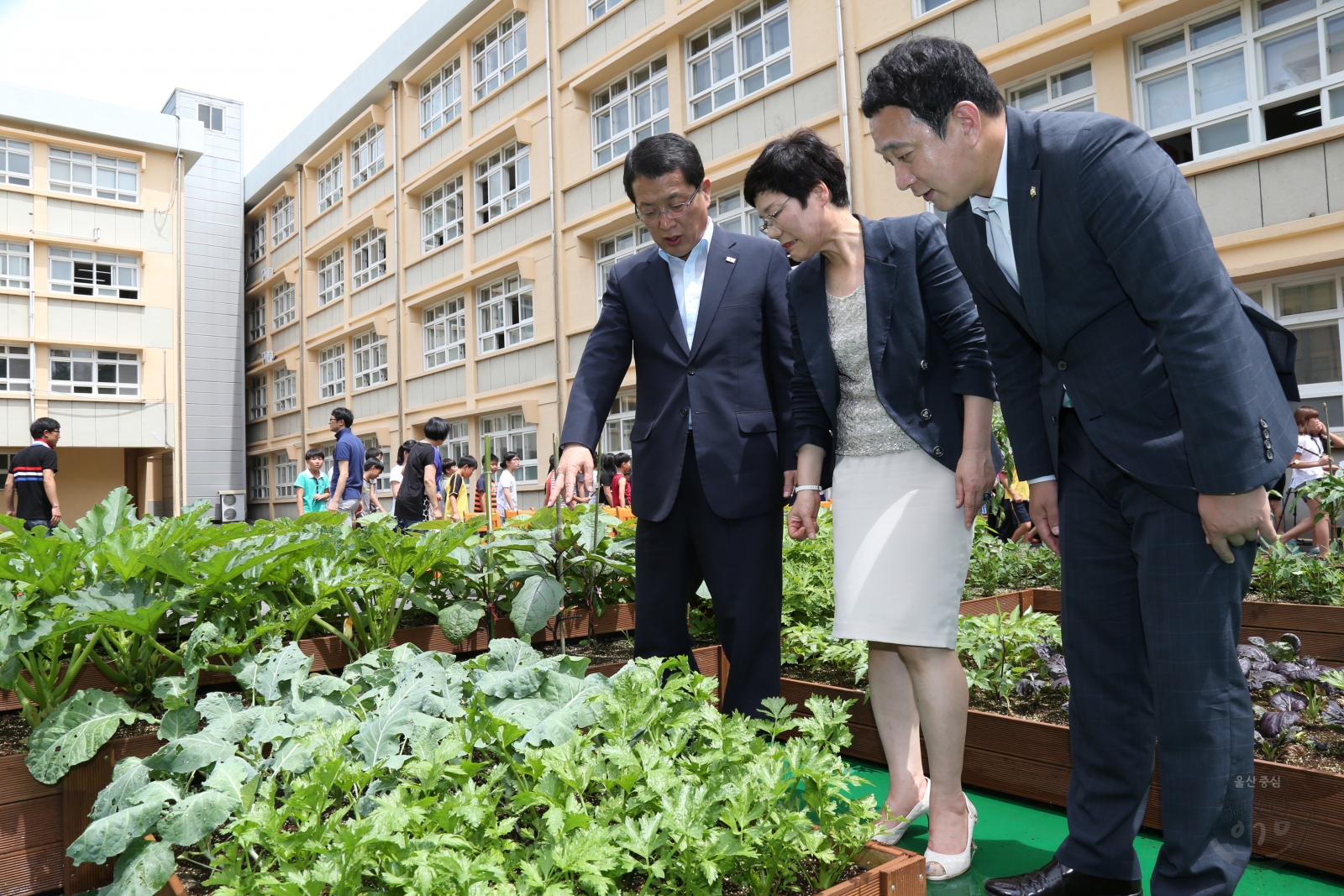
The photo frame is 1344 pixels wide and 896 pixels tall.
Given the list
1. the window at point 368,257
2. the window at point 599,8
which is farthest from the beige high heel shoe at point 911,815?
the window at point 368,257

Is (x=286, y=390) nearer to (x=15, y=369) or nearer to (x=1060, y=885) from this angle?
(x=15, y=369)

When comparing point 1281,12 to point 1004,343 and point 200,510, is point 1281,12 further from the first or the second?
point 200,510

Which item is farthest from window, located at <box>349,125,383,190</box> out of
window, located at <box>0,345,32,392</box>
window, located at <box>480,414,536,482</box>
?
window, located at <box>0,345,32,392</box>

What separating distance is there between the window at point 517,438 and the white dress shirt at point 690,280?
54.8ft

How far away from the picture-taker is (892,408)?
2.29 meters

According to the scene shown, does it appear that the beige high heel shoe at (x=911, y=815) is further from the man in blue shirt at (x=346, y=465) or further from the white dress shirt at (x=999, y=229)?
the man in blue shirt at (x=346, y=465)

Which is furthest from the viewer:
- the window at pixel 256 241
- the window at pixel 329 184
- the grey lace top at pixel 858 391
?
the window at pixel 256 241

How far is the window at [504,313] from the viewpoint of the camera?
20.2 meters

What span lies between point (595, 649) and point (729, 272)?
1809 mm

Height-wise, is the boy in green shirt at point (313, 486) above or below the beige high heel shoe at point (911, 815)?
above

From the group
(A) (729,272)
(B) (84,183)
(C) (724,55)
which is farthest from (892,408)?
(B) (84,183)

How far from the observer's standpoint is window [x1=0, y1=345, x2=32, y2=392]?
25453 millimetres

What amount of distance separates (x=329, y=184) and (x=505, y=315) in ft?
38.9

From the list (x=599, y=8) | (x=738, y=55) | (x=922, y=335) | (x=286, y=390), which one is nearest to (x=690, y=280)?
(x=922, y=335)
